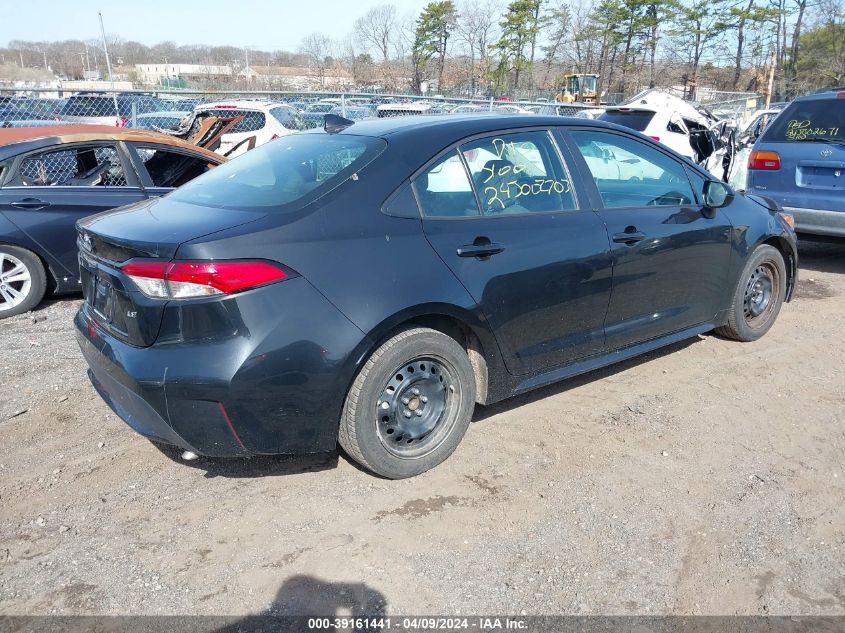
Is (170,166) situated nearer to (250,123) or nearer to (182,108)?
(250,123)

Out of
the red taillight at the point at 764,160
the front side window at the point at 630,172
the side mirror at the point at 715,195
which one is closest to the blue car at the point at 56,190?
the front side window at the point at 630,172

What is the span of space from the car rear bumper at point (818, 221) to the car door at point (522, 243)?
4348 millimetres

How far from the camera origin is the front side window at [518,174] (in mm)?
3514

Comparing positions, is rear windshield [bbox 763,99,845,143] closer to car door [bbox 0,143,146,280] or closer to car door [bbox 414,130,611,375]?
car door [bbox 414,130,611,375]

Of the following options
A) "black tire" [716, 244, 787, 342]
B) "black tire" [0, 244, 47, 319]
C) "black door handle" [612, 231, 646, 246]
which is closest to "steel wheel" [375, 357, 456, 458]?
"black door handle" [612, 231, 646, 246]

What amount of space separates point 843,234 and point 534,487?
5.39 m

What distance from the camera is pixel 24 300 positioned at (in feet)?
18.9

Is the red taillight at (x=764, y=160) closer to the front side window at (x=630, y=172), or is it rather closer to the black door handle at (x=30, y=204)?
the front side window at (x=630, y=172)

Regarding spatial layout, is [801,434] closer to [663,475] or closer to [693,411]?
[693,411]

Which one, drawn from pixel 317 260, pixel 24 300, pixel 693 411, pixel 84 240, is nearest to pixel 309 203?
pixel 317 260

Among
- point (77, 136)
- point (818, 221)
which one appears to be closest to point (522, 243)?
point (77, 136)

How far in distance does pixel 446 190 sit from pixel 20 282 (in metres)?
4.30

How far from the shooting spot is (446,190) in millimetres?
3379

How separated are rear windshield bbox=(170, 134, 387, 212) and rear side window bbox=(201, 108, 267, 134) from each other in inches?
353
